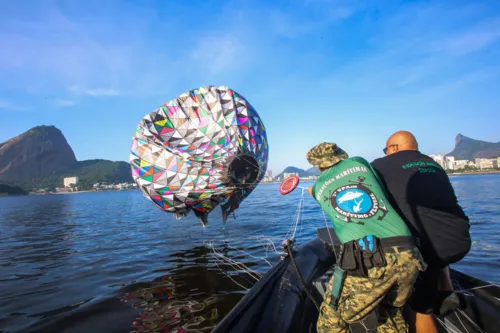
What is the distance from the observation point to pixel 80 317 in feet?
21.7

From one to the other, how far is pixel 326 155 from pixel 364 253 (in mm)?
1150

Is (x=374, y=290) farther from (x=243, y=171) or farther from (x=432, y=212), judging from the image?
(x=243, y=171)

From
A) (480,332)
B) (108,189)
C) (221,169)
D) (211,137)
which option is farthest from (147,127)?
(108,189)

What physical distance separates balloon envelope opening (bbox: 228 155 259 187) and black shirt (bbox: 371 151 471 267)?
6597mm

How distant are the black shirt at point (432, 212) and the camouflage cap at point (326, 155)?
0.67 meters

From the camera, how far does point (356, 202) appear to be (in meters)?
3.06

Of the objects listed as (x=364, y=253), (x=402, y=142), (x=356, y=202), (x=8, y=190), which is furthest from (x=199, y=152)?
(x=8, y=190)

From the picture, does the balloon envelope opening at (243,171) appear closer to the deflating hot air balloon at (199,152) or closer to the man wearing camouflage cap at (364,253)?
the deflating hot air balloon at (199,152)

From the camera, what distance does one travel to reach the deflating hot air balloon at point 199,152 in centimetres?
955

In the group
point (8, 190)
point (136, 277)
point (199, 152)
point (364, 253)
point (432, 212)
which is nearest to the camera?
point (364, 253)

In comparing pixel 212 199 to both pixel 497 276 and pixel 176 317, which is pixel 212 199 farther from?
pixel 497 276

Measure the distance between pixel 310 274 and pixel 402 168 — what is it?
3.31 m

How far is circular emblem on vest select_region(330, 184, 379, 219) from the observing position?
9.89 feet

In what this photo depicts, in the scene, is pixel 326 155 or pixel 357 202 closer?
pixel 357 202
